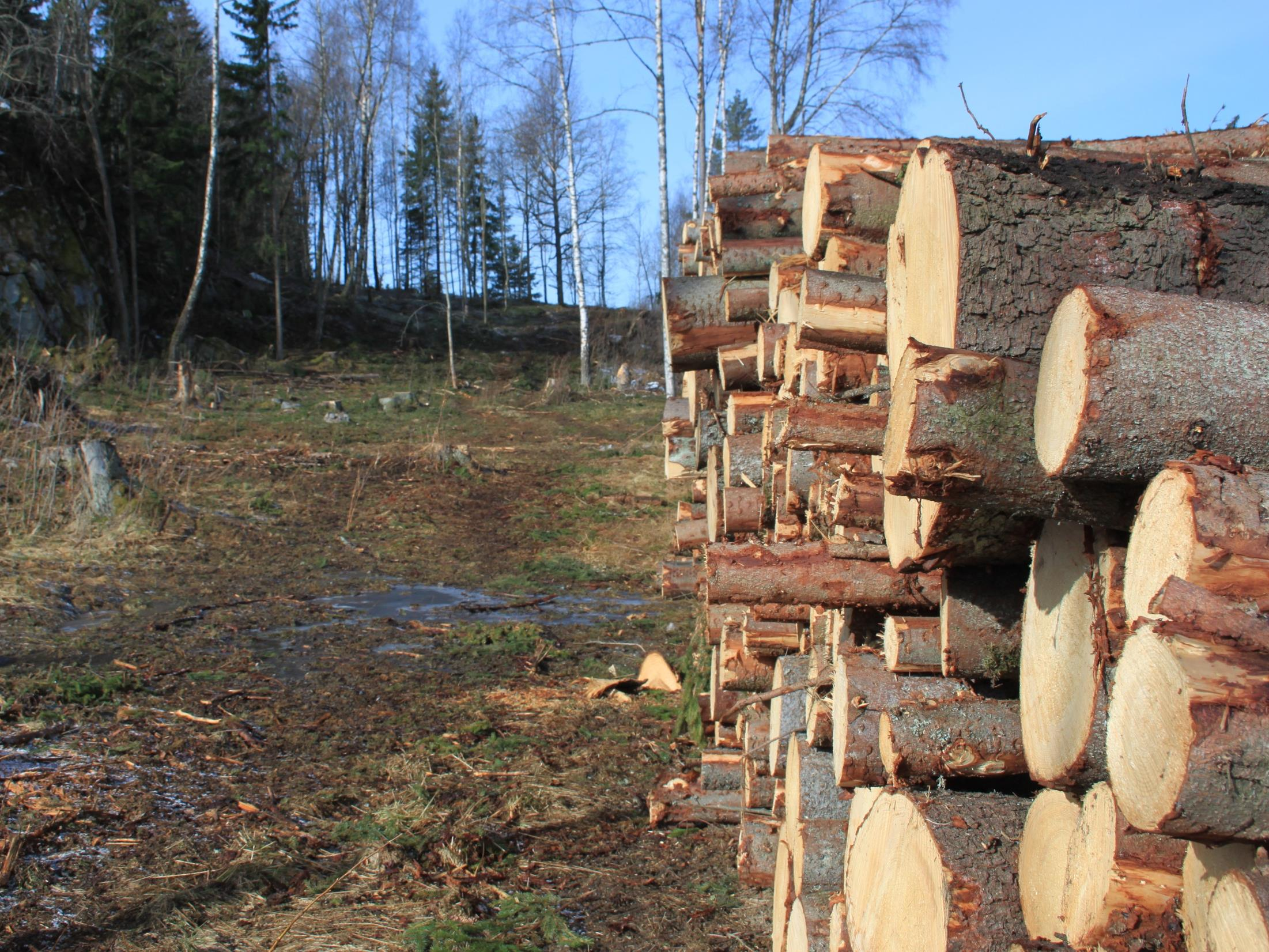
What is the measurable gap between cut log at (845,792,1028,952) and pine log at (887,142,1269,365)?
86 cm

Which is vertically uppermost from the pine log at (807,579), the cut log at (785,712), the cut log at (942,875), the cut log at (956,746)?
the pine log at (807,579)

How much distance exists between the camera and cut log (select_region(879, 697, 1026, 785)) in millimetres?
2076

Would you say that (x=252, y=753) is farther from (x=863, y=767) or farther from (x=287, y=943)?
(x=863, y=767)

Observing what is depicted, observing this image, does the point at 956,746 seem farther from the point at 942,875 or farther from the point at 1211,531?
the point at 1211,531

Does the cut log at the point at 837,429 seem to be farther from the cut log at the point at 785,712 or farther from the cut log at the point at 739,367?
the cut log at the point at 739,367

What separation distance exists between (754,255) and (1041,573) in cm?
315

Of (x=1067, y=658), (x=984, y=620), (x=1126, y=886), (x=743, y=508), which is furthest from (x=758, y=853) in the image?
(x=1126, y=886)

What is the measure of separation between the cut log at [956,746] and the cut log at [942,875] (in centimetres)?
10

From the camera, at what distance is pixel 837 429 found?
2375 millimetres

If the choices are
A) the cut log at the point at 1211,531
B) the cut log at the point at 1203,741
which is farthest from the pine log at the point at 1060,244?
the cut log at the point at 1203,741

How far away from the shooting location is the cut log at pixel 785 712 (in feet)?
10.7

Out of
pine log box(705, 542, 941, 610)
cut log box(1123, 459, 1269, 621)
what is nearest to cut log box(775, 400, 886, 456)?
pine log box(705, 542, 941, 610)

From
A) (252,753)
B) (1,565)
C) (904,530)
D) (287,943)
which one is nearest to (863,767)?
(904,530)

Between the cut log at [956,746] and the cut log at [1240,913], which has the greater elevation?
the cut log at [1240,913]
